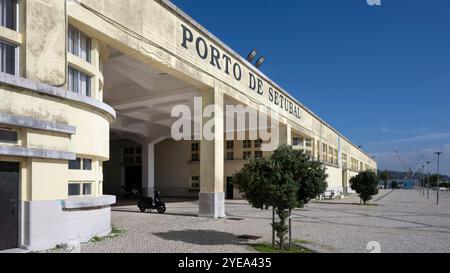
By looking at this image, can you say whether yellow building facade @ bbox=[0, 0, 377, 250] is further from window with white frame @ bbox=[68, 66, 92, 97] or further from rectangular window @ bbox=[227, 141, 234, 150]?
rectangular window @ bbox=[227, 141, 234, 150]

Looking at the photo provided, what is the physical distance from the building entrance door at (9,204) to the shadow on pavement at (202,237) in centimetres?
457

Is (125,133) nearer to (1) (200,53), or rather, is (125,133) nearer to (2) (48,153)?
(1) (200,53)

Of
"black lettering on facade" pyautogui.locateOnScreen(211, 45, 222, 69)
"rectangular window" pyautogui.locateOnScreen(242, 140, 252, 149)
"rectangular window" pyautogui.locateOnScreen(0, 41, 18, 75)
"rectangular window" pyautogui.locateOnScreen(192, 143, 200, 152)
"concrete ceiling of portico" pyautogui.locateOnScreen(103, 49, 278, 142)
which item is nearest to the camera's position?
"rectangular window" pyautogui.locateOnScreen(0, 41, 18, 75)

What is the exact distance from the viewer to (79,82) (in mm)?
10742

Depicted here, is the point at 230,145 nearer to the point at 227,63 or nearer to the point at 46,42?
the point at 227,63

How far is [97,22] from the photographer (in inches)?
437

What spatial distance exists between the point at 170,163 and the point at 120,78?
22768 mm

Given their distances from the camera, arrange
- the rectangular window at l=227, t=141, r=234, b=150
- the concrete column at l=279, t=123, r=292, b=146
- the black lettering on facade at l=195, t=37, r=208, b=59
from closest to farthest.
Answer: the black lettering on facade at l=195, t=37, r=208, b=59 → the concrete column at l=279, t=123, r=292, b=146 → the rectangular window at l=227, t=141, r=234, b=150

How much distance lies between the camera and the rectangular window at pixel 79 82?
10425 millimetres

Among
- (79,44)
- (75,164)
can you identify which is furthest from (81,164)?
(79,44)

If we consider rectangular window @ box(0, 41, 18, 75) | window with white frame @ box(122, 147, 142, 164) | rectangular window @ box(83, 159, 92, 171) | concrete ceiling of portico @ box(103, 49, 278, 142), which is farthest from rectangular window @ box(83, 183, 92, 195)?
window with white frame @ box(122, 147, 142, 164)

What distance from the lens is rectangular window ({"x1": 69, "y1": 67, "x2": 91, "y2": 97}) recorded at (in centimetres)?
1043

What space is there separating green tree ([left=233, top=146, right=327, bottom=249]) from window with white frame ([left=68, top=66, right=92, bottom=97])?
18.0 ft

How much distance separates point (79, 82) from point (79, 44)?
1.20m
